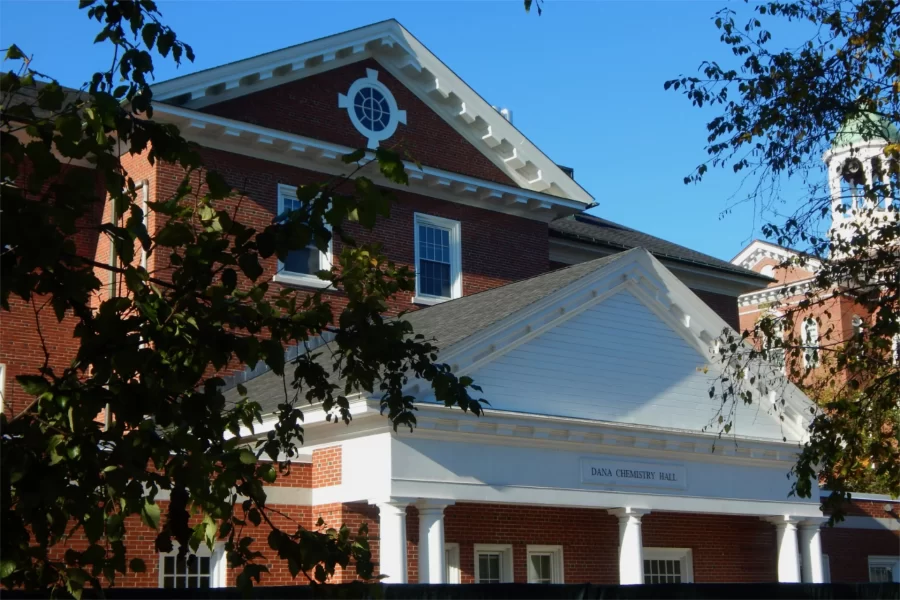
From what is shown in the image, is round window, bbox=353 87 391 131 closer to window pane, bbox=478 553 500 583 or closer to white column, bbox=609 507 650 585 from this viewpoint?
window pane, bbox=478 553 500 583

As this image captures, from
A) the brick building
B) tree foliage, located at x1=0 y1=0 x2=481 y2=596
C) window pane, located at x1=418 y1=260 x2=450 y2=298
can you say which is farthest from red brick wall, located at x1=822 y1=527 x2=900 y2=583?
tree foliage, located at x1=0 y1=0 x2=481 y2=596

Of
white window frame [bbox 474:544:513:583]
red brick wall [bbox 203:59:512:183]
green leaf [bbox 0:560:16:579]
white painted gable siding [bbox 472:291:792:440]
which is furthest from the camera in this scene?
red brick wall [bbox 203:59:512:183]

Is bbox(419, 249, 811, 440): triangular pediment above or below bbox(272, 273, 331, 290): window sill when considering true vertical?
below

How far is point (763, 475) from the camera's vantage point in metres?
22.1

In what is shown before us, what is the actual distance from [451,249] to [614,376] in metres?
6.58

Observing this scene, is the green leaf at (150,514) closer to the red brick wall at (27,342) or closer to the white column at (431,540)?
the white column at (431,540)

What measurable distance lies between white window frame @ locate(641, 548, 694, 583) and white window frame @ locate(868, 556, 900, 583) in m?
6.57

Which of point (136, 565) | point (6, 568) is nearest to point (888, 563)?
point (136, 565)

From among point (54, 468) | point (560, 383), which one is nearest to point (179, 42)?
point (54, 468)

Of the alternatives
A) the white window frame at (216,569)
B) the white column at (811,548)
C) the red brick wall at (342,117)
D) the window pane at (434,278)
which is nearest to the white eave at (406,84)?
the red brick wall at (342,117)

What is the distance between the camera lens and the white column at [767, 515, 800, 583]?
22.2m

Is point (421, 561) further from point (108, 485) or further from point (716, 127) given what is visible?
point (108, 485)

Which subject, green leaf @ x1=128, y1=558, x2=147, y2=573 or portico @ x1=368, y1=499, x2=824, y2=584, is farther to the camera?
portico @ x1=368, y1=499, x2=824, y2=584

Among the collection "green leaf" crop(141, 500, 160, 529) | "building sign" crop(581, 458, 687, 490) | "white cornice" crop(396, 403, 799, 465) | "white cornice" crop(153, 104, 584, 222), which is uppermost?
"white cornice" crop(153, 104, 584, 222)
